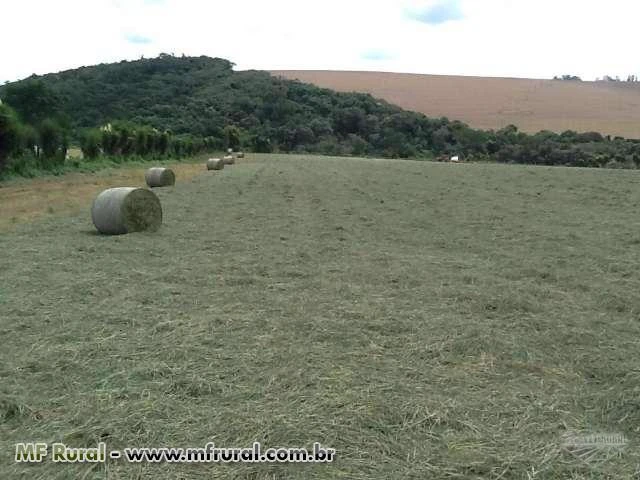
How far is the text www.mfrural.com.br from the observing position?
3.46 meters

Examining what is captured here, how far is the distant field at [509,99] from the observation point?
253 feet

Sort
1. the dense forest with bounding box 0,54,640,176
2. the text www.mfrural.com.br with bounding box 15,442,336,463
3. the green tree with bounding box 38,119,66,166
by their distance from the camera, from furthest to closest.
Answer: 1. the dense forest with bounding box 0,54,640,176
2. the green tree with bounding box 38,119,66,166
3. the text www.mfrural.com.br with bounding box 15,442,336,463

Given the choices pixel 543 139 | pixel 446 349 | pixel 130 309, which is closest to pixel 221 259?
pixel 130 309

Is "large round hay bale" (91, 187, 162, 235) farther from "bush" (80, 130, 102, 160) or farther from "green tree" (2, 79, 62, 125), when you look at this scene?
"green tree" (2, 79, 62, 125)

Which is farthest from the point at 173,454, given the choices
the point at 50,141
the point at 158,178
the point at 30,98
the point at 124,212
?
the point at 30,98

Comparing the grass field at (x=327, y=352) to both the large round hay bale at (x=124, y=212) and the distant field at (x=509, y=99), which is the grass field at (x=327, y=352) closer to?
the large round hay bale at (x=124, y=212)

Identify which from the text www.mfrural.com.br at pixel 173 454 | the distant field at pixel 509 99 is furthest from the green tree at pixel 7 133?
the distant field at pixel 509 99

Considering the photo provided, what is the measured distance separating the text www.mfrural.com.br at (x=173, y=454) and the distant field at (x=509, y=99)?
75073 mm

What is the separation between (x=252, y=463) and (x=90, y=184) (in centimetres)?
2387

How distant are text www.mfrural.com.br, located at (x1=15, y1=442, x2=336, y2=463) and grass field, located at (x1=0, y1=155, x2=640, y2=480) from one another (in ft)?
0.19

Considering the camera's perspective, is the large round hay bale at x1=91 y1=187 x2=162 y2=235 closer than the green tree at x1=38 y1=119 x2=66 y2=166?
Yes

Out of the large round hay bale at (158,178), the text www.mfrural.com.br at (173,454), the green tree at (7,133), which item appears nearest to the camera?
the text www.mfrural.com.br at (173,454)

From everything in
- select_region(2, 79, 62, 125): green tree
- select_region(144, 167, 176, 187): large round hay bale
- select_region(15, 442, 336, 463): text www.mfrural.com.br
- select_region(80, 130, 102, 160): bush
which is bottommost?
select_region(15, 442, 336, 463): text www.mfrural.com.br

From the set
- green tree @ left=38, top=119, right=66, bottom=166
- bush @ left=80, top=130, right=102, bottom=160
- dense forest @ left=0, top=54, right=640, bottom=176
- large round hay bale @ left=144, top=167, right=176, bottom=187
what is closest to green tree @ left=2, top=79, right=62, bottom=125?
dense forest @ left=0, top=54, right=640, bottom=176
